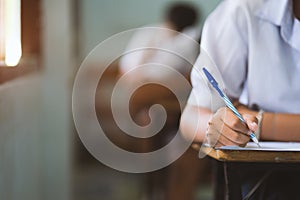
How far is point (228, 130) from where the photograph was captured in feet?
3.77

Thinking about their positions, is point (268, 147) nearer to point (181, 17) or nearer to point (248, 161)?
point (248, 161)

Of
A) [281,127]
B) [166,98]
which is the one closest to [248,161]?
[281,127]

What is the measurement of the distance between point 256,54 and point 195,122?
214mm

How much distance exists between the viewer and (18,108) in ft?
7.30

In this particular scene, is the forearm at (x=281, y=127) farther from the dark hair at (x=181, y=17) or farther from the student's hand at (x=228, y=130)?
the dark hair at (x=181, y=17)

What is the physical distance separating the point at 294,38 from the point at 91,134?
2.50 metres

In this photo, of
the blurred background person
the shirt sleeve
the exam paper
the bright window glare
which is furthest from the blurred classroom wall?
the exam paper

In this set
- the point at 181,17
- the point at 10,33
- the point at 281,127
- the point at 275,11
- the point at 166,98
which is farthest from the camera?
the point at 181,17

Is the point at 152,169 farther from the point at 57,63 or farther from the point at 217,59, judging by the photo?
the point at 217,59

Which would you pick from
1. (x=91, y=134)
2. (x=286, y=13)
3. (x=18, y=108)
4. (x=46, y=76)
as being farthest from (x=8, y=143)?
(x=91, y=134)

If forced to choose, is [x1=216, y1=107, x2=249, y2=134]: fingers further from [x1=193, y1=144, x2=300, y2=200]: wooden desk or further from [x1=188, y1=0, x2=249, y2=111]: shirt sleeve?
[x1=188, y1=0, x2=249, y2=111]: shirt sleeve

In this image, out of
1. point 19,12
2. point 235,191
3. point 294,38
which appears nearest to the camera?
point 235,191

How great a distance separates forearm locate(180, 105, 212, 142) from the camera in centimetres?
133

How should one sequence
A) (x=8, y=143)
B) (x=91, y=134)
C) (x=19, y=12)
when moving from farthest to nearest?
(x=91, y=134)
(x=19, y=12)
(x=8, y=143)
